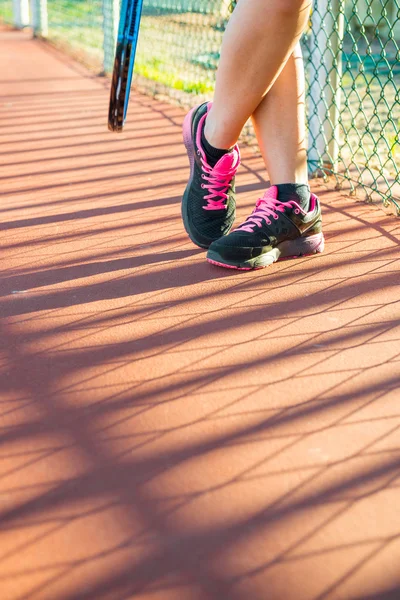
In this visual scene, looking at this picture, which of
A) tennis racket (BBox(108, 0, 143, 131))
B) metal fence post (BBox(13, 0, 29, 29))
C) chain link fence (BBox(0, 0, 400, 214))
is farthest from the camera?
metal fence post (BBox(13, 0, 29, 29))

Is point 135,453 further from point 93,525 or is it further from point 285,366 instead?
point 285,366

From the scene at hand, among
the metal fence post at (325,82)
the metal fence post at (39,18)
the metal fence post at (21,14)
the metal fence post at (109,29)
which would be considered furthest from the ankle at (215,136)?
the metal fence post at (21,14)

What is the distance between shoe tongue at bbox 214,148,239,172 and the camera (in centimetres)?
207

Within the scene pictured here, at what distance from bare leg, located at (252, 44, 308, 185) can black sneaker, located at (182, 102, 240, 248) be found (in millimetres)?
101

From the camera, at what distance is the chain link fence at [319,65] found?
2.75 metres

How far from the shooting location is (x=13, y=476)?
1197mm

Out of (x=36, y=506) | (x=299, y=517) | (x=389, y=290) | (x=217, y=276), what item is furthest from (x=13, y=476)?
(x=389, y=290)

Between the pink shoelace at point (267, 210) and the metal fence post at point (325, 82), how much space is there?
89 centimetres

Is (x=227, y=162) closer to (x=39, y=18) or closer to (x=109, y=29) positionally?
(x=109, y=29)

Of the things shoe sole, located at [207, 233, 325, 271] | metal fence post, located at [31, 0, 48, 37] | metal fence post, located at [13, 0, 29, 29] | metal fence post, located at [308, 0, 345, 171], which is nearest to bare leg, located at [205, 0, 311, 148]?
shoe sole, located at [207, 233, 325, 271]

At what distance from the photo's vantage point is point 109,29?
5.34 m

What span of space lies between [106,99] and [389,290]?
10.2 feet

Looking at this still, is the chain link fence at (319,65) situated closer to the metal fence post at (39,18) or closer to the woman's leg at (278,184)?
the metal fence post at (39,18)

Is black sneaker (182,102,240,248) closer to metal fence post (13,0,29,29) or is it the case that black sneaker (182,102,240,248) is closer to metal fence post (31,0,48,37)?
metal fence post (31,0,48,37)
